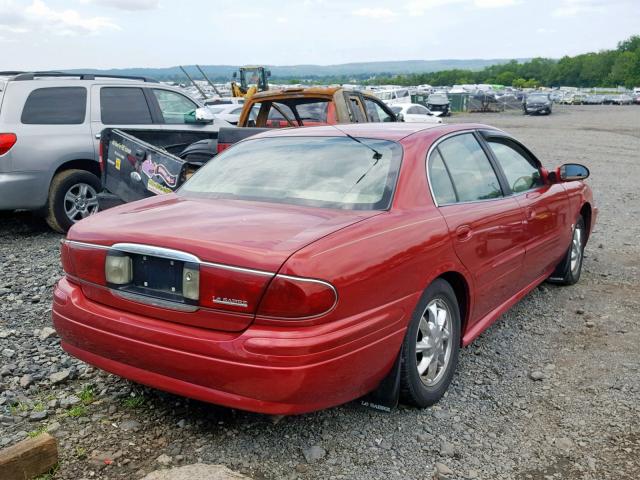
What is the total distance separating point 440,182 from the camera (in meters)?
3.75

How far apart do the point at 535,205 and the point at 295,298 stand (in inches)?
104

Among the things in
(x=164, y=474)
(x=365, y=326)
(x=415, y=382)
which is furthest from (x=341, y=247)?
(x=164, y=474)

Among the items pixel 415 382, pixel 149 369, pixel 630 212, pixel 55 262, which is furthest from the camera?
pixel 630 212

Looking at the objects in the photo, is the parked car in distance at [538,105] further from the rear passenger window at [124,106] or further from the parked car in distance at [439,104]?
the rear passenger window at [124,106]

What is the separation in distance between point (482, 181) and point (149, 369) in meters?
2.43

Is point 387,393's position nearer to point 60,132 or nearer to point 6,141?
point 6,141

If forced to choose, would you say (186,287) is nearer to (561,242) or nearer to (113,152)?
(561,242)

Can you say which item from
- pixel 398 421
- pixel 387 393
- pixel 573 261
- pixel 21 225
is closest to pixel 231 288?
pixel 387 393

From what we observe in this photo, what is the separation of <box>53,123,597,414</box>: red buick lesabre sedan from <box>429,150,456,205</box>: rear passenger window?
2 cm

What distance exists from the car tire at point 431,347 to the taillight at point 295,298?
696mm

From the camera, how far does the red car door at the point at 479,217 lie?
368 centimetres

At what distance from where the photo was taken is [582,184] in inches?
230

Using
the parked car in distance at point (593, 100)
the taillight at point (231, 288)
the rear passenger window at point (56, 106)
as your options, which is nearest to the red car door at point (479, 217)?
the taillight at point (231, 288)

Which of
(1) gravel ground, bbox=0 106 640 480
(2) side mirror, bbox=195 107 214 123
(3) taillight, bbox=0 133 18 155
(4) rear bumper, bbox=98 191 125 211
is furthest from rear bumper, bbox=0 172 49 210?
(1) gravel ground, bbox=0 106 640 480
